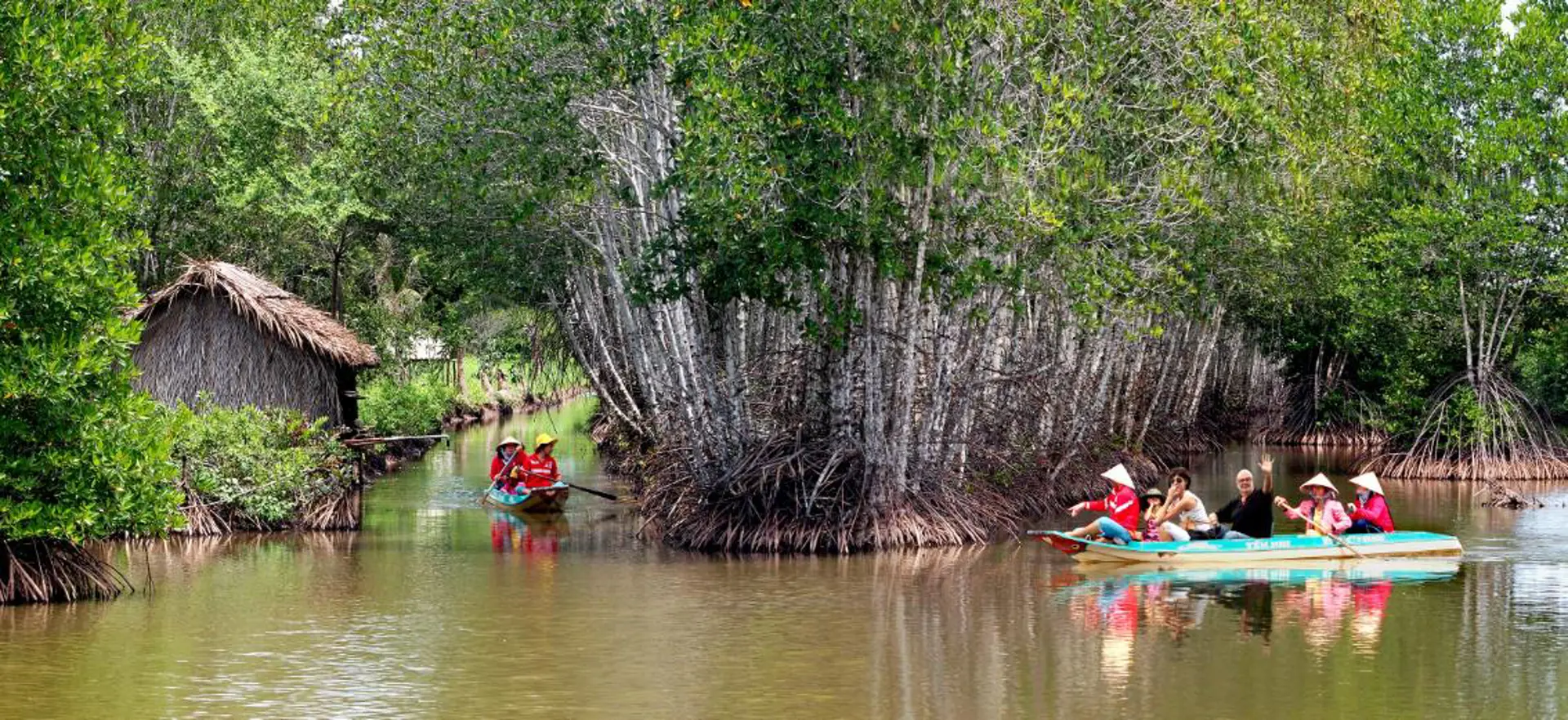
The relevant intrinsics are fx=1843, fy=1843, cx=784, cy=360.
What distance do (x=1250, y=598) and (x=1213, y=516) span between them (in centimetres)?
320

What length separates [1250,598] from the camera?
55.9 feet

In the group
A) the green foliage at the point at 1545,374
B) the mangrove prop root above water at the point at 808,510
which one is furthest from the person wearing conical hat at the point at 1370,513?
the green foliage at the point at 1545,374

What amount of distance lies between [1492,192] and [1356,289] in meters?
3.13

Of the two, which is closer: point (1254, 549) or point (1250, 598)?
point (1250, 598)

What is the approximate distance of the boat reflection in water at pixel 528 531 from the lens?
21.5 meters

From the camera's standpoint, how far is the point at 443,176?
20.6 m

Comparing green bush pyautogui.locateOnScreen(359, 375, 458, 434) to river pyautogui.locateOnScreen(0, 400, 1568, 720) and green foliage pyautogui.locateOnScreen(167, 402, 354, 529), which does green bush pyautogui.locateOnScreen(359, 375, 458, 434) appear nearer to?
green foliage pyautogui.locateOnScreen(167, 402, 354, 529)

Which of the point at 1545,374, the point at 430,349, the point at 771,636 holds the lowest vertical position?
the point at 771,636

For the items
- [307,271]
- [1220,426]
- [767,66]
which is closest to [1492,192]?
[1220,426]

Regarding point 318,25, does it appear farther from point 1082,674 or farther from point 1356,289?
point 1082,674

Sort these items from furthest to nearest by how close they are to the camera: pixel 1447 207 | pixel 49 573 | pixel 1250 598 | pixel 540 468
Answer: pixel 1447 207 → pixel 540 468 → pixel 1250 598 → pixel 49 573

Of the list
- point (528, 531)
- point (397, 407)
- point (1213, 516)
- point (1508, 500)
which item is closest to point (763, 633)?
point (1213, 516)

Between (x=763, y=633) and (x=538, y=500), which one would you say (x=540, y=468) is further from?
(x=763, y=633)

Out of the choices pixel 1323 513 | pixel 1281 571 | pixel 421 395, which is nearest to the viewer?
pixel 1281 571
